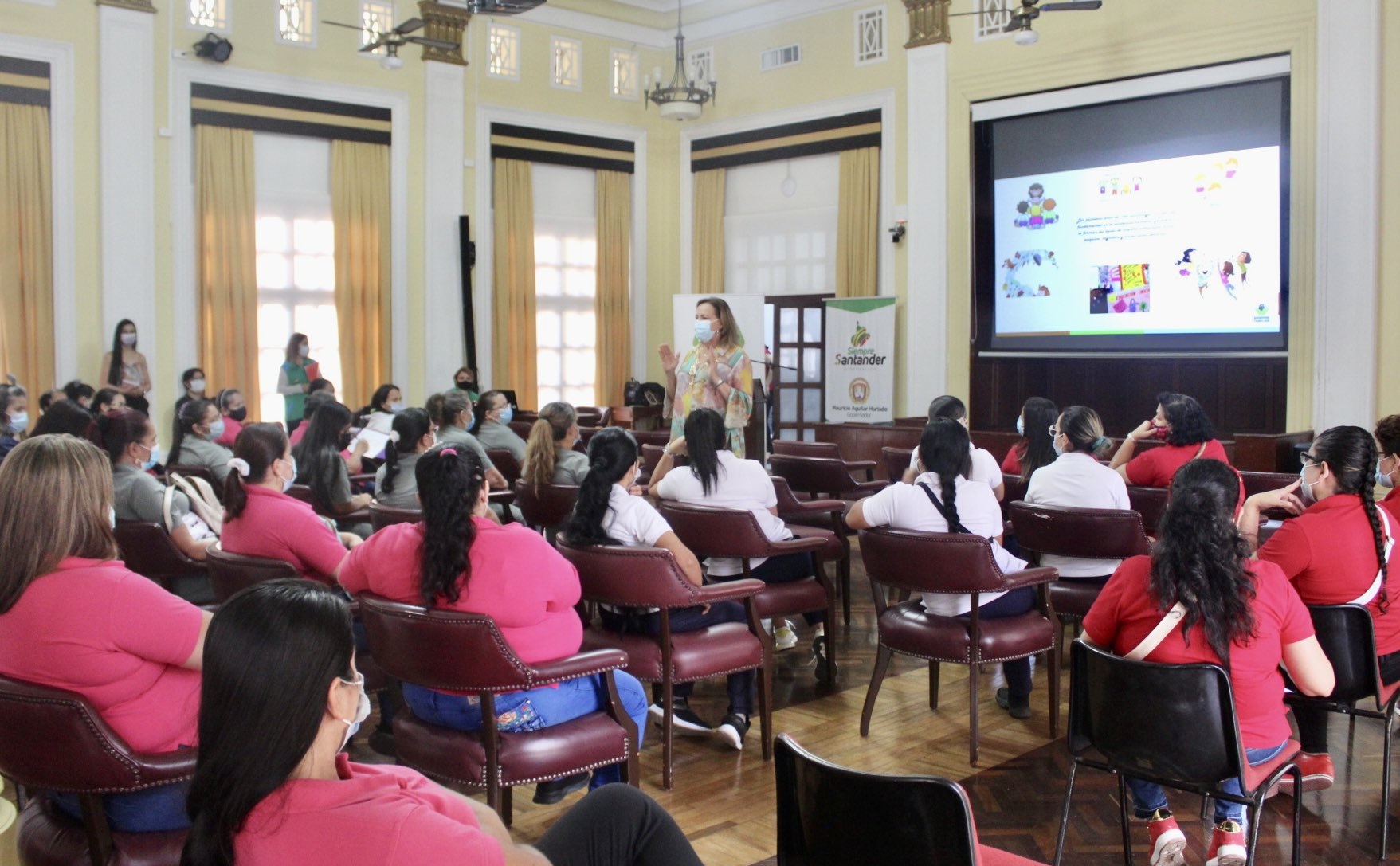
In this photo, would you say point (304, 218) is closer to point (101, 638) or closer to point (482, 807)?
point (101, 638)

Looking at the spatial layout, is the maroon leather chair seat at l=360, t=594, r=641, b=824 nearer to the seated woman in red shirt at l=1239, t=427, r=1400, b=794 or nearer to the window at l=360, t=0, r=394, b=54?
the seated woman in red shirt at l=1239, t=427, r=1400, b=794

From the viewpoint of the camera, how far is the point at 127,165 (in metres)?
10.0

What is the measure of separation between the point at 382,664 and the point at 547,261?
33.1 feet

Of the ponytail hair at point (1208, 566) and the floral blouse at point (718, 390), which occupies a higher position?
the floral blouse at point (718, 390)

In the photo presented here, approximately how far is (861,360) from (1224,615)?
8653mm

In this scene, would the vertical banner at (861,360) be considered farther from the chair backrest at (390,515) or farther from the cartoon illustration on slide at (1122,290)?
the chair backrest at (390,515)

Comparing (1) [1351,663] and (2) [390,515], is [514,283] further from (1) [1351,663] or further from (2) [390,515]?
(1) [1351,663]

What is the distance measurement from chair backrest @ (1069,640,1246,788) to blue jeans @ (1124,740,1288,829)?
10cm

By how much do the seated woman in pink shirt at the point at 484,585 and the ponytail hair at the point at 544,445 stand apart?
2361 mm

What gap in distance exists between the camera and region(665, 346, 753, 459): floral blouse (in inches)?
278

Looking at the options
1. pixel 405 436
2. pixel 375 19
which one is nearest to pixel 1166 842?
pixel 405 436

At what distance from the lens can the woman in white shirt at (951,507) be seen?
13.7 feet

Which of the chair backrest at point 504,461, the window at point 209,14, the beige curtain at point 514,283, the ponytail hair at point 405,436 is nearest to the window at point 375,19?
the window at point 209,14

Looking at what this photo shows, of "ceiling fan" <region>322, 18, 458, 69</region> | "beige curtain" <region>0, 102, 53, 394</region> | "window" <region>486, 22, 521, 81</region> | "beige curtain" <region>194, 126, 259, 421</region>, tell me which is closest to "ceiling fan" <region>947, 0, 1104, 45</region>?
"ceiling fan" <region>322, 18, 458, 69</region>
